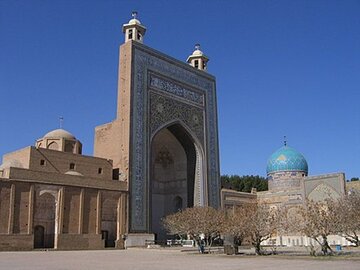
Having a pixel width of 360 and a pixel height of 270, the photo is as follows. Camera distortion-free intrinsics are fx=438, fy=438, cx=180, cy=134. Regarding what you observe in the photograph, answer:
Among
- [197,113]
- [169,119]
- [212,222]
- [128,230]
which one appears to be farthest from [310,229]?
[197,113]

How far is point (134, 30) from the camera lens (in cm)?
2397

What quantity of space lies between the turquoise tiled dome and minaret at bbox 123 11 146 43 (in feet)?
49.0

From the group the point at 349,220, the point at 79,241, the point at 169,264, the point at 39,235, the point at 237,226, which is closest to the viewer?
the point at 169,264

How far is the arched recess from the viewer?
2578 centimetres

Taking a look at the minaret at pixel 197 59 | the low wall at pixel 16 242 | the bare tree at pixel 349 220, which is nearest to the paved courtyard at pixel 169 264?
the bare tree at pixel 349 220

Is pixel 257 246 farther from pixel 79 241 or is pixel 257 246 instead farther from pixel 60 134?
pixel 60 134

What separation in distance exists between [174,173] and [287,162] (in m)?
10.0

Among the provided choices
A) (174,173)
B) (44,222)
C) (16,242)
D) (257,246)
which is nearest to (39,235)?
(44,222)

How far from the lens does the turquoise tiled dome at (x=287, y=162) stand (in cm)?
3262

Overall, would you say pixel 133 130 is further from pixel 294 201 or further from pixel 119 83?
pixel 294 201

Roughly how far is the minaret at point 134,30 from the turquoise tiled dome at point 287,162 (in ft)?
49.0

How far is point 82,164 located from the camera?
2158cm

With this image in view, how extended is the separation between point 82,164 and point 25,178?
3.94 metres

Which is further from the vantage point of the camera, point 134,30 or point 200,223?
point 134,30
